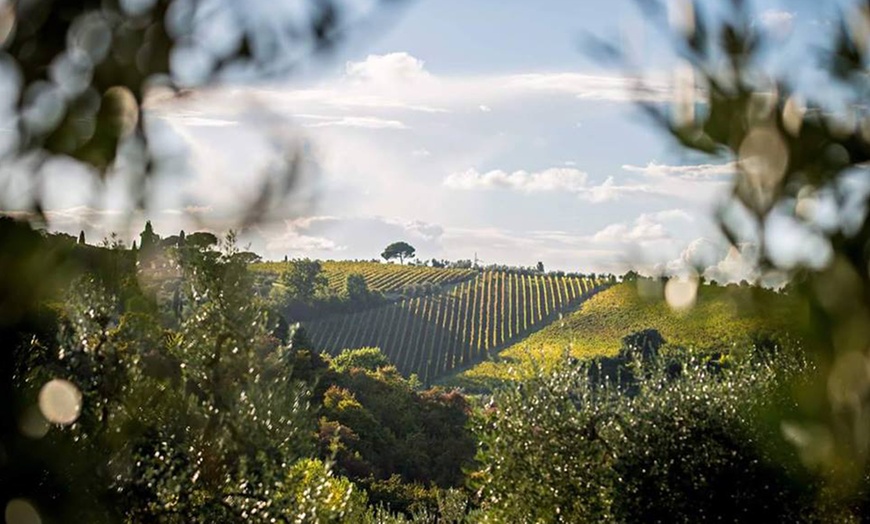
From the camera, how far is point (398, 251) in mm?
147625

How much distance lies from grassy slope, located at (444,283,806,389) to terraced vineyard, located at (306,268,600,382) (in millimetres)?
3948

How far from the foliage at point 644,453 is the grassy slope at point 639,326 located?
0.79 m

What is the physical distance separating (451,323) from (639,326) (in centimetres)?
2376

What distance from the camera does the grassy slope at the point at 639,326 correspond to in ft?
9.79

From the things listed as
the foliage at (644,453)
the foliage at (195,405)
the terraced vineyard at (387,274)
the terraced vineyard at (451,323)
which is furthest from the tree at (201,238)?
the terraced vineyard at (387,274)

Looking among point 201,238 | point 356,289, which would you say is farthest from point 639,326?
point 201,238

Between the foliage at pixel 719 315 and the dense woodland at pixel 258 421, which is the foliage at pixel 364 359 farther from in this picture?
the dense woodland at pixel 258 421

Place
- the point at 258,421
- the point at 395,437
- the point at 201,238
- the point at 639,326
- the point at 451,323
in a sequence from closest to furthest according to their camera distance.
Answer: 1. the point at 201,238
2. the point at 258,421
3. the point at 395,437
4. the point at 639,326
5. the point at 451,323

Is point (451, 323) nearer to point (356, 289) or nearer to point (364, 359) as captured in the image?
point (356, 289)

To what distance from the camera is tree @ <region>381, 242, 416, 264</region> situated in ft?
482

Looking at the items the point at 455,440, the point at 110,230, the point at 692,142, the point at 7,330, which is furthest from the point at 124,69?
the point at 455,440

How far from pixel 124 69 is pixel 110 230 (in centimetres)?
51

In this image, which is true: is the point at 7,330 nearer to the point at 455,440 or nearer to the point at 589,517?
the point at 589,517

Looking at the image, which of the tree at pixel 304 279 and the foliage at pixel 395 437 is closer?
the foliage at pixel 395 437
